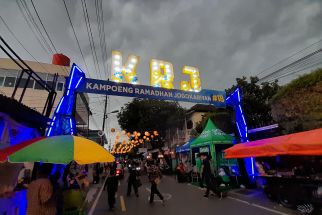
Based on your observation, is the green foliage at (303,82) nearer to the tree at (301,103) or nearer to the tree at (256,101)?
the tree at (301,103)

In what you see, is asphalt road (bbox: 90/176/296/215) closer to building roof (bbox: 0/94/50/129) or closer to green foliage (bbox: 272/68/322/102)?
building roof (bbox: 0/94/50/129)

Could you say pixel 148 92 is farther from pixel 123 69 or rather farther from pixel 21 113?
pixel 21 113

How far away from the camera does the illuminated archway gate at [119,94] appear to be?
970 centimetres

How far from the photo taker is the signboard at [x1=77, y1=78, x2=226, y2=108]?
39.2 feet

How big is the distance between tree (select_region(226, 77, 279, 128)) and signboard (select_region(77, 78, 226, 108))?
31.2 ft

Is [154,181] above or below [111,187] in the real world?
above

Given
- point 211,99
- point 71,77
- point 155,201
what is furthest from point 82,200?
point 211,99

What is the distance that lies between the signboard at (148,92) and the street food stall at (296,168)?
4911mm

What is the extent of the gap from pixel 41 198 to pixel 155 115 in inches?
1243

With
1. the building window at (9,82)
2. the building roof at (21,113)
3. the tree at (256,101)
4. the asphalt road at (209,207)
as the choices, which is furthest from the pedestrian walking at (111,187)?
the building window at (9,82)

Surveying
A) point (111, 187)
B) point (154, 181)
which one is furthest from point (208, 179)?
point (111, 187)

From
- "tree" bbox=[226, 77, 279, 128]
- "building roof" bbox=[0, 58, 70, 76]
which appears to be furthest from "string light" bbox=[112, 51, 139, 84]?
"building roof" bbox=[0, 58, 70, 76]

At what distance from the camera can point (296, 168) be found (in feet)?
28.0

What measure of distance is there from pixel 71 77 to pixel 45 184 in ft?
25.2
